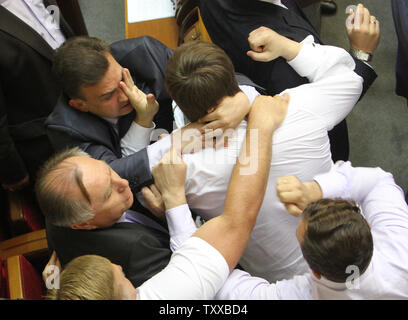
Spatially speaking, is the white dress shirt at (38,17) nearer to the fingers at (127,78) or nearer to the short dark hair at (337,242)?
the fingers at (127,78)

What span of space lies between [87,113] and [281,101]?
30.5 inches

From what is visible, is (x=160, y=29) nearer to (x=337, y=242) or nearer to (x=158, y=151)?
(x=158, y=151)

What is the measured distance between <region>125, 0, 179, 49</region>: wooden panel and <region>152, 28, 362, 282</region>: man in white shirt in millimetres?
1074

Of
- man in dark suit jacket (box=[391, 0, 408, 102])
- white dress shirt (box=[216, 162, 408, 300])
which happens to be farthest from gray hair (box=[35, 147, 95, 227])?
man in dark suit jacket (box=[391, 0, 408, 102])

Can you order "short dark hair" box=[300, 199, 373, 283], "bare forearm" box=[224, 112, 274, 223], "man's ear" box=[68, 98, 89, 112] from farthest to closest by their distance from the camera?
"man's ear" box=[68, 98, 89, 112], "bare forearm" box=[224, 112, 274, 223], "short dark hair" box=[300, 199, 373, 283]

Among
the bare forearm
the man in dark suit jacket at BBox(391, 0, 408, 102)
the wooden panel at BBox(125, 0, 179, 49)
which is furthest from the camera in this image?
the wooden panel at BBox(125, 0, 179, 49)

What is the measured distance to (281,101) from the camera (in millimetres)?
1194

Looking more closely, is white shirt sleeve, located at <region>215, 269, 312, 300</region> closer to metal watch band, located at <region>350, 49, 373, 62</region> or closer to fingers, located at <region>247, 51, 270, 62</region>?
fingers, located at <region>247, 51, 270, 62</region>

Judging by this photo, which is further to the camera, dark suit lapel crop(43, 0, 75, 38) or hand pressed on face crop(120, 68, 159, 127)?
dark suit lapel crop(43, 0, 75, 38)

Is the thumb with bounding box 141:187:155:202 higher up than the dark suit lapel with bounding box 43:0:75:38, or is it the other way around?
the dark suit lapel with bounding box 43:0:75:38

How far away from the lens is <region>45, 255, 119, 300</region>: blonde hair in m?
0.84

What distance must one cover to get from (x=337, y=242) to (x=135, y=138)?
0.94 m
